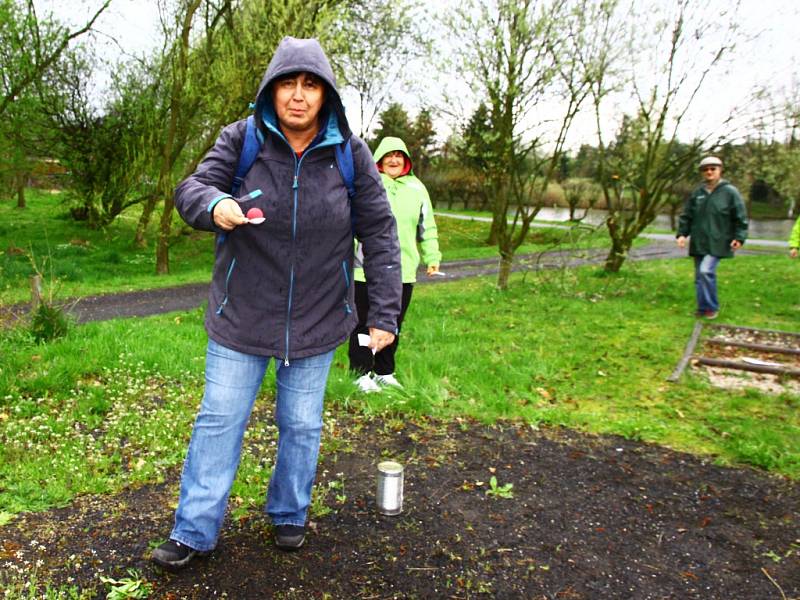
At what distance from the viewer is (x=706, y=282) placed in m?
8.97

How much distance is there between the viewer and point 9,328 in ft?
20.9

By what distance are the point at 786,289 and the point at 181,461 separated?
11.6 meters

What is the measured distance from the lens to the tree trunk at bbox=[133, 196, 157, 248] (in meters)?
17.3

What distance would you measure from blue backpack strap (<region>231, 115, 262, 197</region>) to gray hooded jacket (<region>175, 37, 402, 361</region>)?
0.02 m

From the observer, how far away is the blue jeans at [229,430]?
2.68m

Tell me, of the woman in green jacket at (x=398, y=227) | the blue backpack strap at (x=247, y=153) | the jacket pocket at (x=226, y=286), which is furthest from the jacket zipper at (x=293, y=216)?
the woman in green jacket at (x=398, y=227)

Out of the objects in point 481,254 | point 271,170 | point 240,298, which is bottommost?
point 481,254

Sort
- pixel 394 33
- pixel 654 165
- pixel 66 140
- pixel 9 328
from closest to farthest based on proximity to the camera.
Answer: pixel 9 328 → pixel 654 165 → pixel 66 140 → pixel 394 33

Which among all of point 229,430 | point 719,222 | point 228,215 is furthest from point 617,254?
point 228,215

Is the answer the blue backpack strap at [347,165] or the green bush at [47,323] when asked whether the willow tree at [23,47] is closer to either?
the green bush at [47,323]

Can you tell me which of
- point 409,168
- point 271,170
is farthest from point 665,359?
point 271,170

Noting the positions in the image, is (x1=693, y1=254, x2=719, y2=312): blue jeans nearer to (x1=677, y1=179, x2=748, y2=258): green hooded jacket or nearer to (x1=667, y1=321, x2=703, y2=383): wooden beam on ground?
(x1=677, y1=179, x2=748, y2=258): green hooded jacket

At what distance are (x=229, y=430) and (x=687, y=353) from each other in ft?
18.3

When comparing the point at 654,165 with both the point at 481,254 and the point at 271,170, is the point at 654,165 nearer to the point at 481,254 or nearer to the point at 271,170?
the point at 481,254
